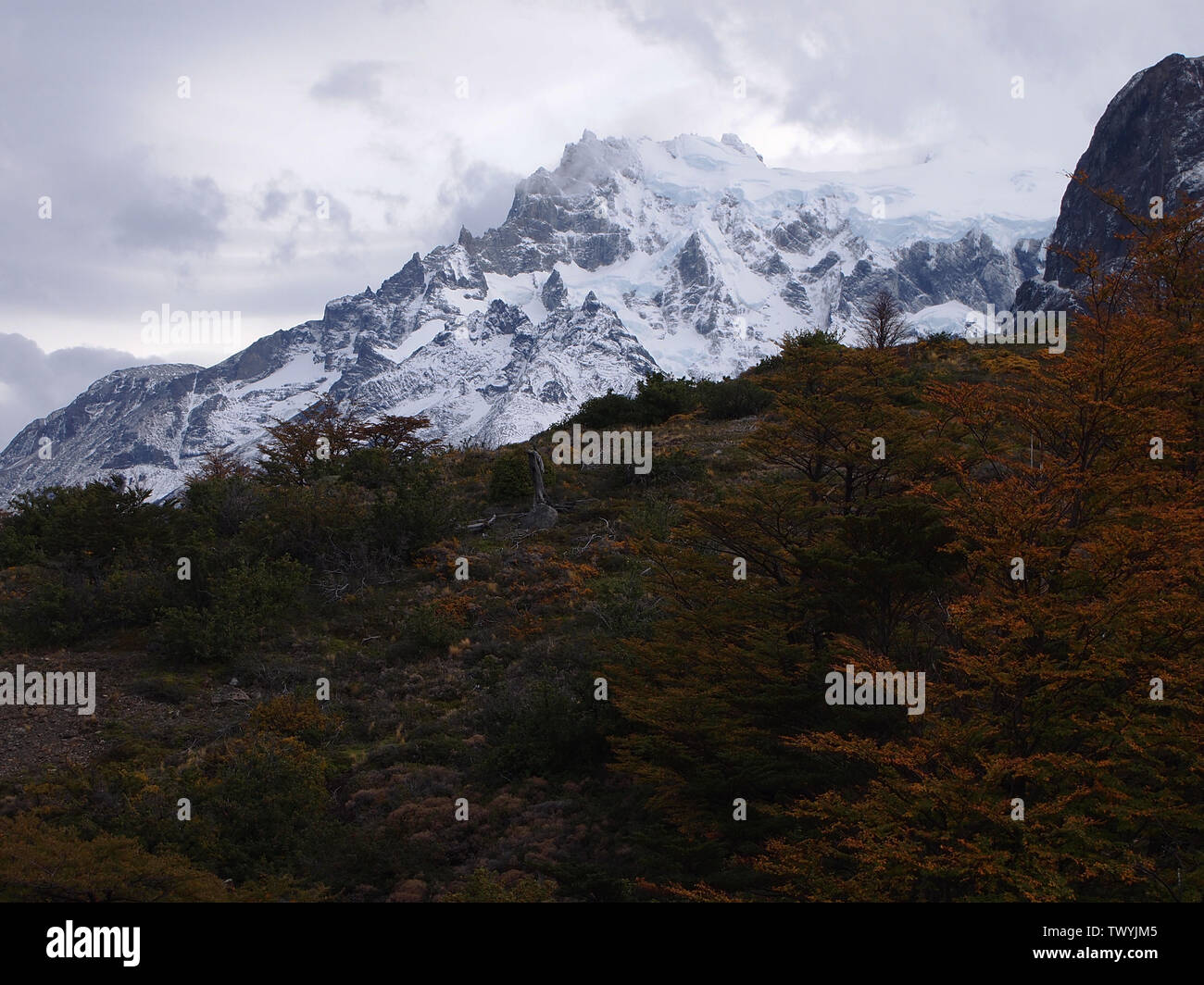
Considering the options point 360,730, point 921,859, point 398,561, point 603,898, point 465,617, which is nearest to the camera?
point 921,859

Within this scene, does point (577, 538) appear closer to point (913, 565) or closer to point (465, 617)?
point (465, 617)

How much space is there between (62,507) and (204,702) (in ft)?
31.4

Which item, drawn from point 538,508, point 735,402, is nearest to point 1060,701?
point 538,508

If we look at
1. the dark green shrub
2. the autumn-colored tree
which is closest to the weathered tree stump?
the dark green shrub

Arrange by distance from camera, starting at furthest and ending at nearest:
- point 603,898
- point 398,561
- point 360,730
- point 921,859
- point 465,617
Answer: point 398,561 < point 465,617 < point 360,730 < point 603,898 < point 921,859

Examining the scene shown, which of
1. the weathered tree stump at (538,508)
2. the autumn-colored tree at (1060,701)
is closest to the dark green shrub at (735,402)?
the weathered tree stump at (538,508)

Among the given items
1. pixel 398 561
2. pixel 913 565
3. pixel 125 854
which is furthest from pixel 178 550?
pixel 913 565

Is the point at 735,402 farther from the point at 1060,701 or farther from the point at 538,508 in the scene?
the point at 1060,701

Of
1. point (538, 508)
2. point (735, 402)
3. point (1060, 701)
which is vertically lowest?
point (1060, 701)

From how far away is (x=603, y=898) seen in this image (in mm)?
9047

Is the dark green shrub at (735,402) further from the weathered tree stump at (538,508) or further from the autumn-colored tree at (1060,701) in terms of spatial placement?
the autumn-colored tree at (1060,701)

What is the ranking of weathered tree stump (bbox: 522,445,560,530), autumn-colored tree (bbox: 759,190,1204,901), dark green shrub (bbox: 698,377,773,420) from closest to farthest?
autumn-colored tree (bbox: 759,190,1204,901) < weathered tree stump (bbox: 522,445,560,530) < dark green shrub (bbox: 698,377,773,420)

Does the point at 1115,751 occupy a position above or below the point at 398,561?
below

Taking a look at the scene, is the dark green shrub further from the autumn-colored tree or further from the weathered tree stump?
the autumn-colored tree
